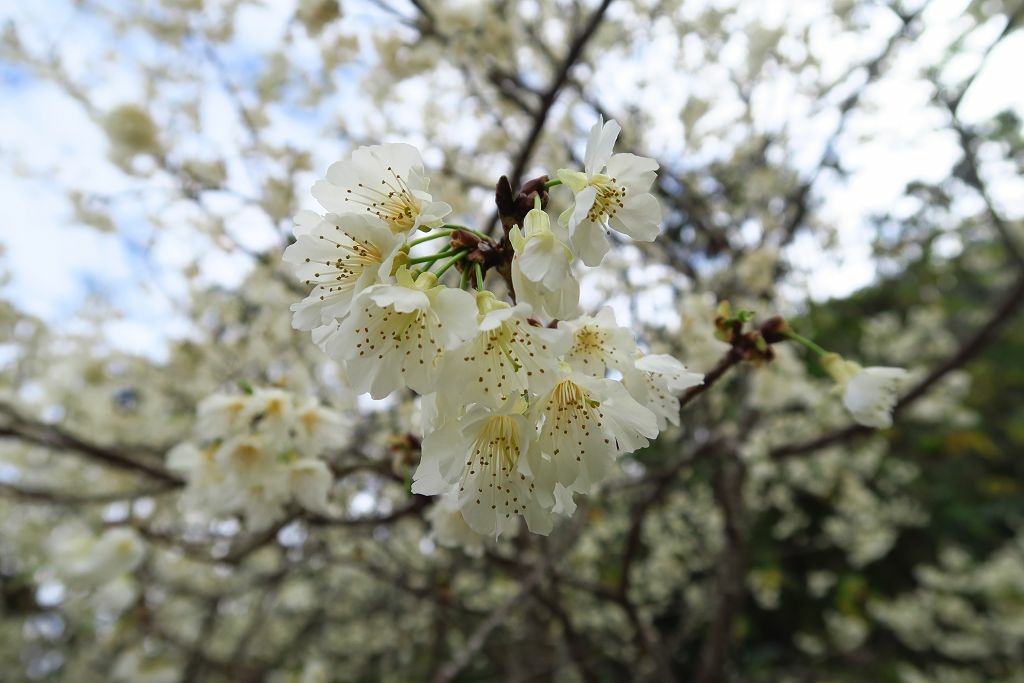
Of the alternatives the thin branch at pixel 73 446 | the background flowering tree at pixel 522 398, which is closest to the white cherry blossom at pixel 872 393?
the background flowering tree at pixel 522 398

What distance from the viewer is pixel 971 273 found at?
281 inches

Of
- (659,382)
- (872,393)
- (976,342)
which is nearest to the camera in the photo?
(659,382)

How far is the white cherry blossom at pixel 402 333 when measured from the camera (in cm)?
61

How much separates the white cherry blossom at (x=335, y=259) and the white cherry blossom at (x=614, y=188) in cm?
22

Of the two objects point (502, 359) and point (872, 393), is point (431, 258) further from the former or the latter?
point (872, 393)

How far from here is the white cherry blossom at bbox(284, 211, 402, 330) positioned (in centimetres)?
64

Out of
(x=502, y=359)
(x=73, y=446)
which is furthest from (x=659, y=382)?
(x=73, y=446)

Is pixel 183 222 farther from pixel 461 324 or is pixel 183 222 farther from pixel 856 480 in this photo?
pixel 856 480

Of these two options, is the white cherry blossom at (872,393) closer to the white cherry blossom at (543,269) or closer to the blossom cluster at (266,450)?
the white cherry blossom at (543,269)

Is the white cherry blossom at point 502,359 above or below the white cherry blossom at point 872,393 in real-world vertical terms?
below

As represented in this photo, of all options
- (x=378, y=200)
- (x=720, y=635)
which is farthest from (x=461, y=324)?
(x=720, y=635)

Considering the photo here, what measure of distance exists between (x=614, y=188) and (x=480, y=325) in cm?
26

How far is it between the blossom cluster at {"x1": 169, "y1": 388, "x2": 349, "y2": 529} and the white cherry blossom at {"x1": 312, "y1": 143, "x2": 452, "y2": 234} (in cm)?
68

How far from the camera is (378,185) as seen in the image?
760 millimetres
